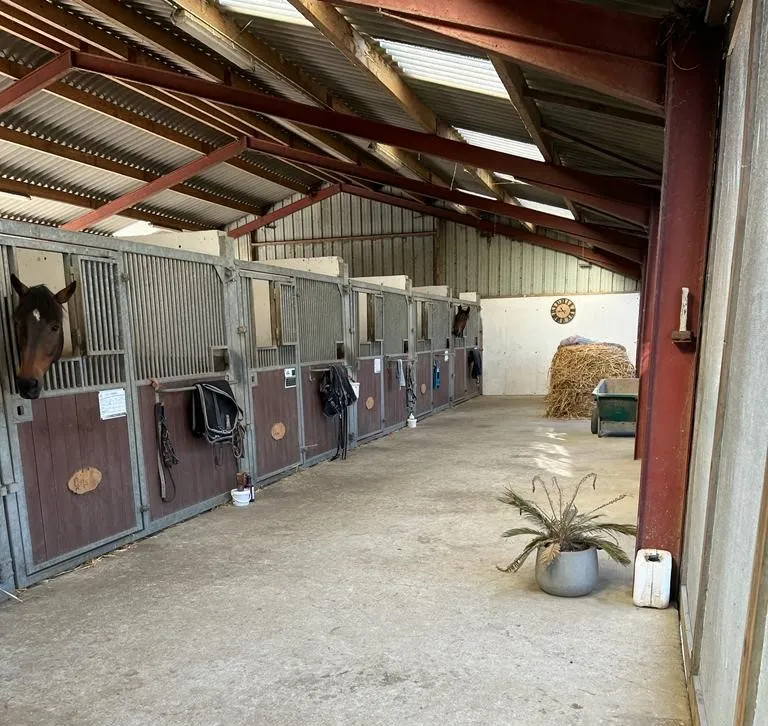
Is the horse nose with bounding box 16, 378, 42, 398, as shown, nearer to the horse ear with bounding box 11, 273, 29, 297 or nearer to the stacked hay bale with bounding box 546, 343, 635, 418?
the horse ear with bounding box 11, 273, 29, 297

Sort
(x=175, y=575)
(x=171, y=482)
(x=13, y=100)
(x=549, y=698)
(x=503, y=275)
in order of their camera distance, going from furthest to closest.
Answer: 1. (x=503, y=275)
2. (x=13, y=100)
3. (x=171, y=482)
4. (x=175, y=575)
5. (x=549, y=698)

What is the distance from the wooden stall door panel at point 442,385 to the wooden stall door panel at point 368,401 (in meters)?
2.44

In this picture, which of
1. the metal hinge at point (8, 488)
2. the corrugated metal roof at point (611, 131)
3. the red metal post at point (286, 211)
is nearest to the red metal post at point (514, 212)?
the corrugated metal roof at point (611, 131)

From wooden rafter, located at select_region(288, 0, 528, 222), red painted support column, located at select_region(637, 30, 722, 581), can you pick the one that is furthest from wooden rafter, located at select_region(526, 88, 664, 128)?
red painted support column, located at select_region(637, 30, 722, 581)

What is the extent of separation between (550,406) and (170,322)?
6569 mm

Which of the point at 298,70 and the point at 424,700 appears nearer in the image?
the point at 424,700

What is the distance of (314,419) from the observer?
557cm

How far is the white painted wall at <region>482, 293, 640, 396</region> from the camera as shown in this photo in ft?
37.7

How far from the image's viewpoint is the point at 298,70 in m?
5.80

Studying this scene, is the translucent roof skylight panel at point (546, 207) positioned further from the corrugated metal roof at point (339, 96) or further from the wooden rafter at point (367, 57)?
the wooden rafter at point (367, 57)

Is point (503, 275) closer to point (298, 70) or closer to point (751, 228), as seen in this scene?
point (298, 70)

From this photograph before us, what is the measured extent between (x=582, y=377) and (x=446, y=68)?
570 centimetres

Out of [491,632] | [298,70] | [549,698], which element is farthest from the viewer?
[298,70]

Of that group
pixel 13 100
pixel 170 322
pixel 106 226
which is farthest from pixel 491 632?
pixel 106 226
